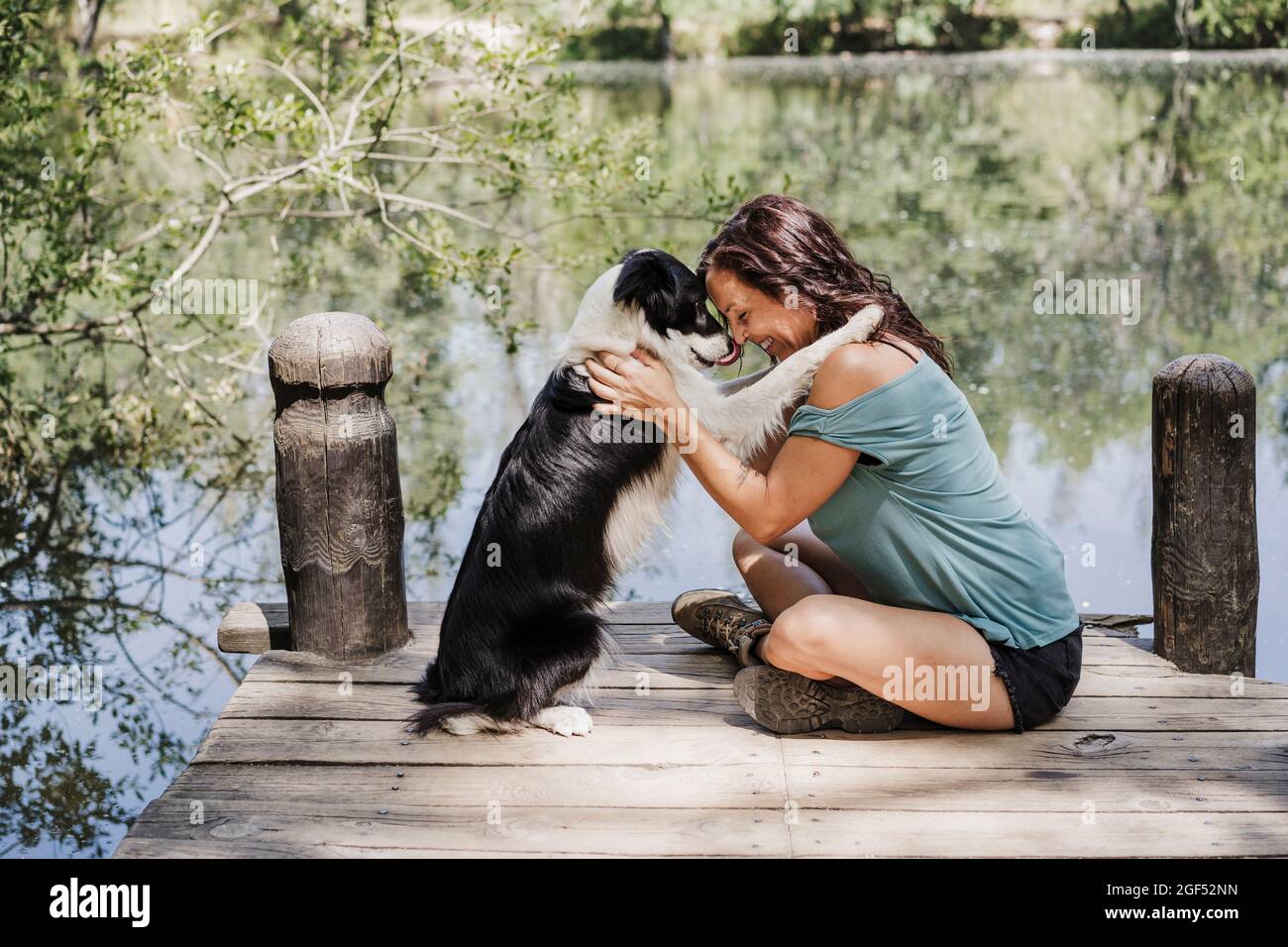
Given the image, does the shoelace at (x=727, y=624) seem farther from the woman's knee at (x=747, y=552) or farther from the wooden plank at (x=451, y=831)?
the wooden plank at (x=451, y=831)

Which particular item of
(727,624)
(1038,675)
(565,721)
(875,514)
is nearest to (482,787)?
(565,721)

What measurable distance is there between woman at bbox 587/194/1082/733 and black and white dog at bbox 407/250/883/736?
0.26ft

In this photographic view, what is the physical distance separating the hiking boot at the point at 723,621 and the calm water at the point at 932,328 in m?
1.80

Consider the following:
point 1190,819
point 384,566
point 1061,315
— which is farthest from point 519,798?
point 1061,315

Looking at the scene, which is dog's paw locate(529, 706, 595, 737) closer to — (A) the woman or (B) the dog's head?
(A) the woman

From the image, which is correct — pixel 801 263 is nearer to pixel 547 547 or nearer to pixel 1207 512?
pixel 547 547

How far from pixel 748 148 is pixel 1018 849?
1470cm

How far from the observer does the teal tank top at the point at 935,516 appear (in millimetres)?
2873

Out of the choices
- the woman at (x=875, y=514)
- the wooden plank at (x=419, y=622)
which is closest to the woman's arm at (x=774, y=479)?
the woman at (x=875, y=514)

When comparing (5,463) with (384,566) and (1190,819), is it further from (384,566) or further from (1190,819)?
(1190,819)

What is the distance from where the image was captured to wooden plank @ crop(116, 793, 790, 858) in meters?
2.59

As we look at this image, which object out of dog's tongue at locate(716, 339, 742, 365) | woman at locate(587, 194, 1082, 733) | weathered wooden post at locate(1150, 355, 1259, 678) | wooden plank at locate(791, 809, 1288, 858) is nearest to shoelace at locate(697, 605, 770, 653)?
woman at locate(587, 194, 1082, 733)

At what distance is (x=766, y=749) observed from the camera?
2.99 meters
